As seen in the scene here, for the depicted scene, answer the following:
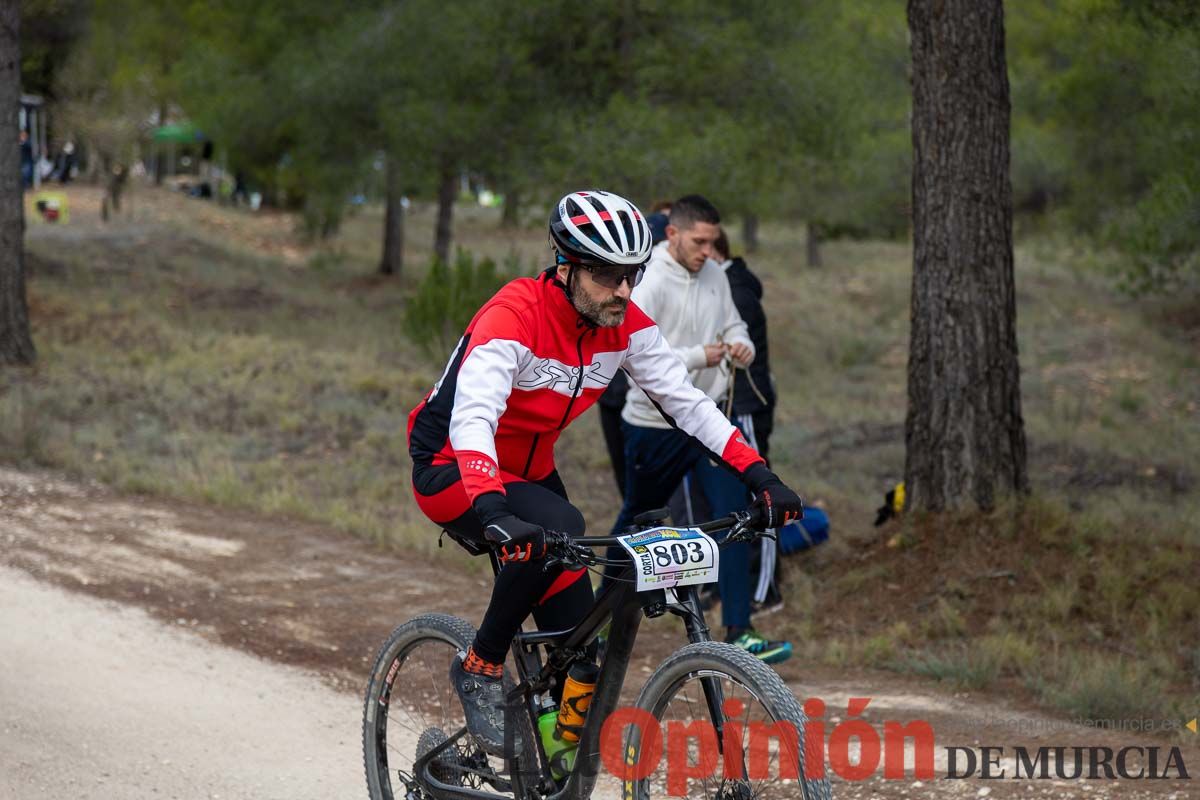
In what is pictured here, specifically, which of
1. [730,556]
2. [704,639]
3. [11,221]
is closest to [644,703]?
[704,639]

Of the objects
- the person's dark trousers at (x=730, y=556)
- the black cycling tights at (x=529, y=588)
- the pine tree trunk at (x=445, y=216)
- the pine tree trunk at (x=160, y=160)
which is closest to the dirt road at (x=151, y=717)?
the black cycling tights at (x=529, y=588)

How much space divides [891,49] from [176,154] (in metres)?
48.2

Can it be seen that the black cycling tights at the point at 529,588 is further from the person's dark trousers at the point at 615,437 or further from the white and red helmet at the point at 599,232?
the person's dark trousers at the point at 615,437

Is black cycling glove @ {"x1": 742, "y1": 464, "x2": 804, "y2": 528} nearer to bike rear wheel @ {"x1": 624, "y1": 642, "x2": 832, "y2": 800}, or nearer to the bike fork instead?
the bike fork

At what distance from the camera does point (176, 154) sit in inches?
2803

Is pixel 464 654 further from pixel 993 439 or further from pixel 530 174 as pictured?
pixel 530 174

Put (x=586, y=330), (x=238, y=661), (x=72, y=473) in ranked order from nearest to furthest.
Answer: (x=586, y=330) < (x=238, y=661) < (x=72, y=473)

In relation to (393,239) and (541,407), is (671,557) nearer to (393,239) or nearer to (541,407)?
(541,407)

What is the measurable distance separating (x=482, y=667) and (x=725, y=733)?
86 cm

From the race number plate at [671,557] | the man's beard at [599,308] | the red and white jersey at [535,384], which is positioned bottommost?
the race number plate at [671,557]

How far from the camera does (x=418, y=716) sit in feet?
14.6

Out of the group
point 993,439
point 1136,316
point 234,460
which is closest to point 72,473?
point 234,460

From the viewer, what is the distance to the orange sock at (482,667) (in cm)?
396

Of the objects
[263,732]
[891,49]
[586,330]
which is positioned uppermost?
[891,49]
